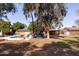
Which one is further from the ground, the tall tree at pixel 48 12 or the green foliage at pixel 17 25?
the tall tree at pixel 48 12

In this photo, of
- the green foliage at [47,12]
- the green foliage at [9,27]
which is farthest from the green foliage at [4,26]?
the green foliage at [47,12]

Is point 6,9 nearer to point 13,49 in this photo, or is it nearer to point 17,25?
point 17,25

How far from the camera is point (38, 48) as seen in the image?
6.15 ft

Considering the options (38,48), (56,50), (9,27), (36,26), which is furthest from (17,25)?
(56,50)

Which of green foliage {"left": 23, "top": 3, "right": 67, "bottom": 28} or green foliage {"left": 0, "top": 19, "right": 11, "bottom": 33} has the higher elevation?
green foliage {"left": 23, "top": 3, "right": 67, "bottom": 28}

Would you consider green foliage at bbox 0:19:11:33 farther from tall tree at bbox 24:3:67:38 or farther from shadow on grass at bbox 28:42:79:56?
shadow on grass at bbox 28:42:79:56

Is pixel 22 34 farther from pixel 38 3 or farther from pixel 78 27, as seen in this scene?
pixel 78 27

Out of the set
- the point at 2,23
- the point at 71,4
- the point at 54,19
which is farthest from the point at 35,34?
the point at 71,4

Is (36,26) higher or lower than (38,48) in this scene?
higher

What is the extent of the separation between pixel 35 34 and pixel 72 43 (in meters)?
0.44

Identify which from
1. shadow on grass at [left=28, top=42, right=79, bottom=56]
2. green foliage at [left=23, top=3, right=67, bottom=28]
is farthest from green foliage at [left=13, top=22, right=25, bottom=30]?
shadow on grass at [left=28, top=42, right=79, bottom=56]

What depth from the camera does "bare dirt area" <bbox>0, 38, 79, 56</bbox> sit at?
1867mm

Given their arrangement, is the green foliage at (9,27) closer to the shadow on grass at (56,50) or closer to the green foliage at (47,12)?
the green foliage at (47,12)

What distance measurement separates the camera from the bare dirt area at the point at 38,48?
1.87 meters
